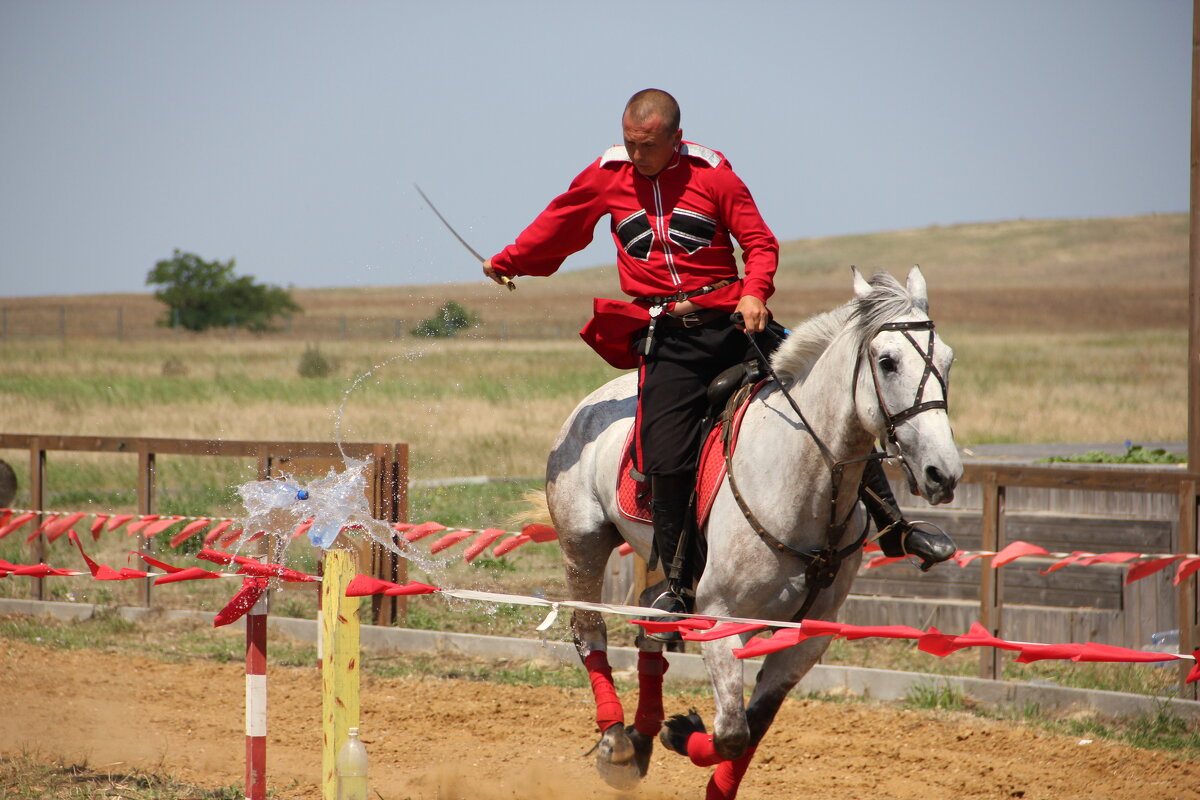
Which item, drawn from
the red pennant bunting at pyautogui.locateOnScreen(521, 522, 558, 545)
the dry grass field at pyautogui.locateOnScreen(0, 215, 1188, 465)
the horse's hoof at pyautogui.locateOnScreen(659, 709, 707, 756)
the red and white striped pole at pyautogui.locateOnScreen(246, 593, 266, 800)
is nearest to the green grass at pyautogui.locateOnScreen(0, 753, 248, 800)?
the red and white striped pole at pyautogui.locateOnScreen(246, 593, 266, 800)

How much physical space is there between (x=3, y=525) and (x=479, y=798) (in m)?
5.10

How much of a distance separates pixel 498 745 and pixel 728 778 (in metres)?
2.31

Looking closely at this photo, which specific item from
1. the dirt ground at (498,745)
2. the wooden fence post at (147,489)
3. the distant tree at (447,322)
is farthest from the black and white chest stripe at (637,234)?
the wooden fence post at (147,489)

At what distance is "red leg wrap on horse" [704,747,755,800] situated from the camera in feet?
15.8

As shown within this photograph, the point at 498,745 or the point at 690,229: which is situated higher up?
the point at 690,229

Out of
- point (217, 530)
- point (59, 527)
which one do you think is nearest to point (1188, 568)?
point (217, 530)

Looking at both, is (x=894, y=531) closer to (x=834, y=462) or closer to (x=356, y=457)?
(x=834, y=462)

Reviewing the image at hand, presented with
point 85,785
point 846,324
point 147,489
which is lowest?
point 85,785

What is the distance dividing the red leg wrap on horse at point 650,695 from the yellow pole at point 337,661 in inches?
61.3

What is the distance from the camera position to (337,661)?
440 centimetres

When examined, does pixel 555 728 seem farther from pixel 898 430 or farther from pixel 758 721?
pixel 898 430

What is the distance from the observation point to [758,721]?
15.9 feet

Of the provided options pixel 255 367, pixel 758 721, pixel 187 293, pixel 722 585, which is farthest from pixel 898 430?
pixel 187 293

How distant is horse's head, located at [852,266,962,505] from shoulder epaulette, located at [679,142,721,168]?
0.94 m
